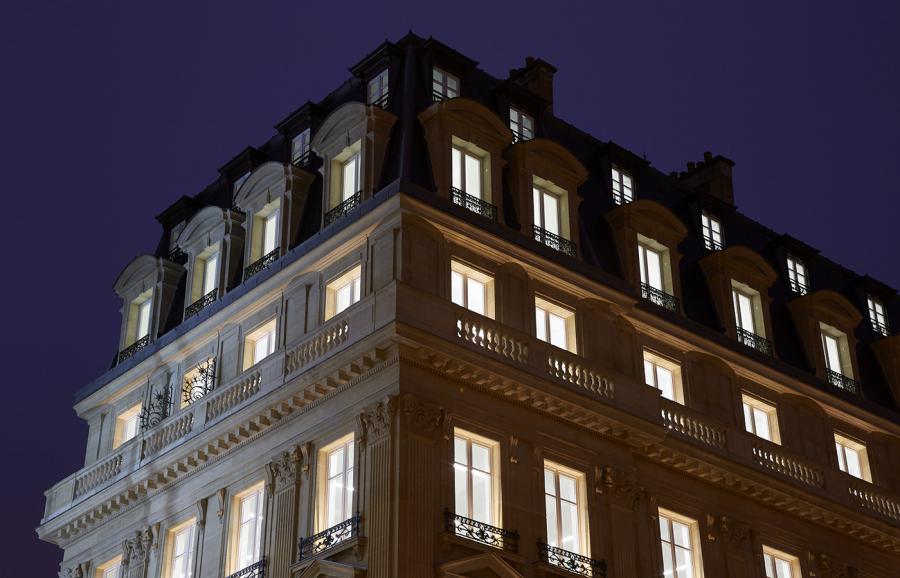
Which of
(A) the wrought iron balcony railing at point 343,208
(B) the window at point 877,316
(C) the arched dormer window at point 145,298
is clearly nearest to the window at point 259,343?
(A) the wrought iron balcony railing at point 343,208

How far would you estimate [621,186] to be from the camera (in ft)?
153

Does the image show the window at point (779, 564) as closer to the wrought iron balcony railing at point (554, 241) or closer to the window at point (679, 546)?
the window at point (679, 546)

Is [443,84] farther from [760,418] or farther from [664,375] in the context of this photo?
[760,418]

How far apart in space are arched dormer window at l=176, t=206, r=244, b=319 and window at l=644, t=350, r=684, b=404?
12354 mm

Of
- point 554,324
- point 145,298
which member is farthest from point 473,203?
point 145,298

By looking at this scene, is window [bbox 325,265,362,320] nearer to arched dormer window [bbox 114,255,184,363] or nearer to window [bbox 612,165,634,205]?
arched dormer window [bbox 114,255,184,363]

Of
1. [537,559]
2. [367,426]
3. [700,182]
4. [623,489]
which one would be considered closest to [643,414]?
[623,489]

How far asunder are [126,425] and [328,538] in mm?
13187

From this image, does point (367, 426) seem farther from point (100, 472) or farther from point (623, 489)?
point (100, 472)

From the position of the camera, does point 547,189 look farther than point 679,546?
Yes

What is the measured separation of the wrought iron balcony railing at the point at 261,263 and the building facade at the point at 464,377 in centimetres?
18

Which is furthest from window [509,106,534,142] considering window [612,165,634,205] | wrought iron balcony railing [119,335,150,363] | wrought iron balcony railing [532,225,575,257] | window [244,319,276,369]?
wrought iron balcony railing [119,335,150,363]

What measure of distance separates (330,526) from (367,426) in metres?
2.62

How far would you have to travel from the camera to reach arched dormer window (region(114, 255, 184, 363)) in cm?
4569
